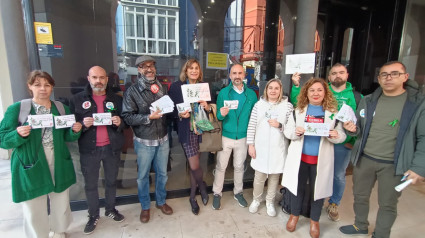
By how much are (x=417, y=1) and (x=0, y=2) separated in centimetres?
739

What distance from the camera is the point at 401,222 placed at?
Result: 9.57 feet

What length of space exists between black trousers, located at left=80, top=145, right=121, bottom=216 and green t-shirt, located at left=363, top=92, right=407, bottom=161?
2.90 meters

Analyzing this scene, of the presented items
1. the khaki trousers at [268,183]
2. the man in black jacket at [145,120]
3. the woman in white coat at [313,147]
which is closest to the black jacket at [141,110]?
the man in black jacket at [145,120]

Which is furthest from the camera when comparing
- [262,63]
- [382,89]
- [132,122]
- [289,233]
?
[262,63]

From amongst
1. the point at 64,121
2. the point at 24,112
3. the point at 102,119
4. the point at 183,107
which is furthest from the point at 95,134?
the point at 183,107

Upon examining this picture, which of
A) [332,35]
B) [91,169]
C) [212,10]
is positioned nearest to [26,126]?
[91,169]

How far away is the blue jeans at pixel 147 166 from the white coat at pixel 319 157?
5.07 feet

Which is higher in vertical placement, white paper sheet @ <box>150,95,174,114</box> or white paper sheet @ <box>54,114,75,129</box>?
white paper sheet @ <box>150,95,174,114</box>

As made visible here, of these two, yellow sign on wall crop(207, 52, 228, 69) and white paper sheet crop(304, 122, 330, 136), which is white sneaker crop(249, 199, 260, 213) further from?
yellow sign on wall crop(207, 52, 228, 69)

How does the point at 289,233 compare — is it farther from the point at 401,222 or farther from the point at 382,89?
the point at 382,89

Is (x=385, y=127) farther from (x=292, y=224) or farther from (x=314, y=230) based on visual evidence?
(x=292, y=224)

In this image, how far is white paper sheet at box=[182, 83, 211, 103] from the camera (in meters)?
2.59

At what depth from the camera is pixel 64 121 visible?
220 centimetres

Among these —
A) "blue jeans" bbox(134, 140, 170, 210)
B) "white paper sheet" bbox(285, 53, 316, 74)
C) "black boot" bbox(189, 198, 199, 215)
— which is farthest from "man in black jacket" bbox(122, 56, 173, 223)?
"white paper sheet" bbox(285, 53, 316, 74)
